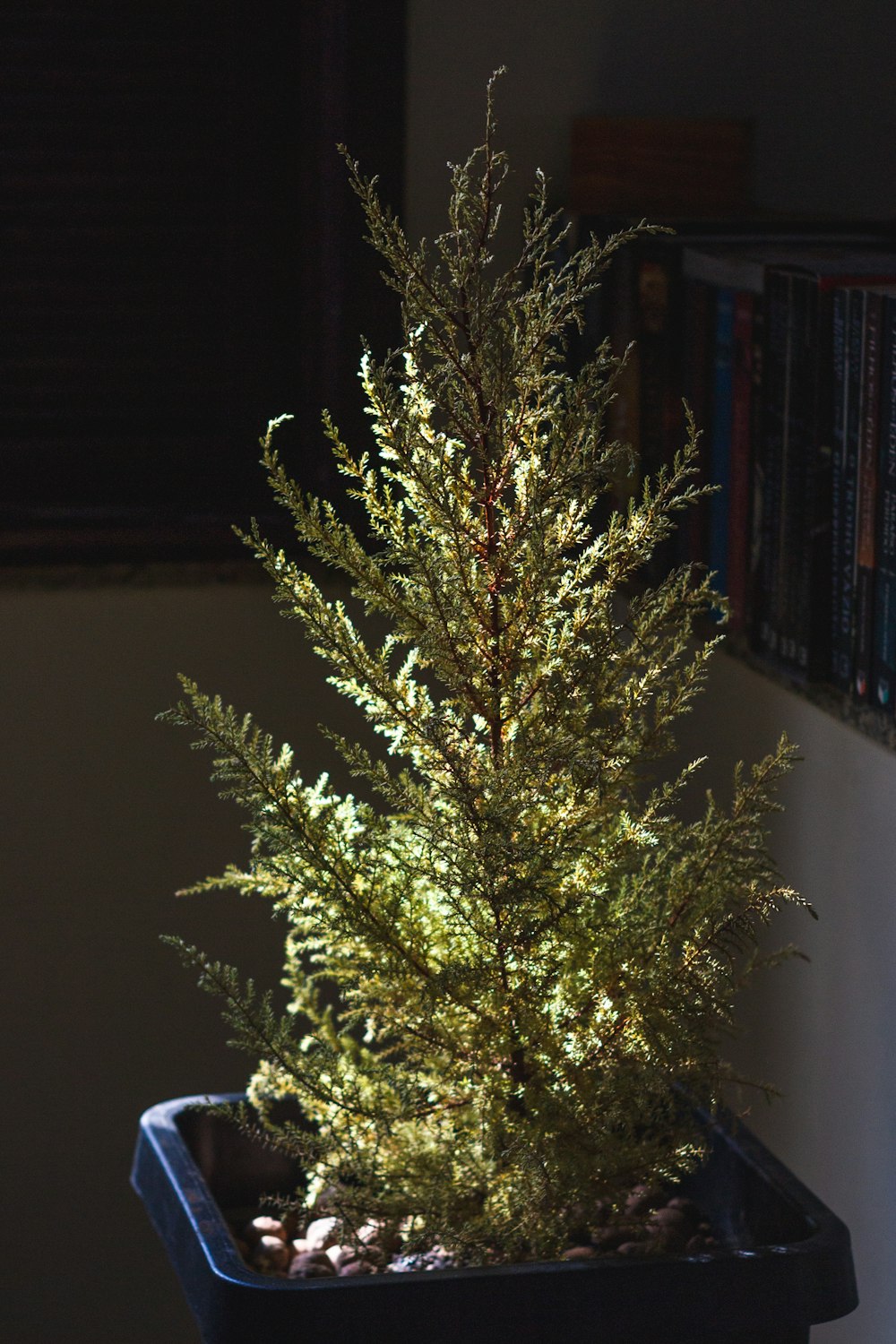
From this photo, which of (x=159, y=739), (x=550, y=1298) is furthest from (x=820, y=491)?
(x=159, y=739)

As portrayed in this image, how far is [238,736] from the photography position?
109cm

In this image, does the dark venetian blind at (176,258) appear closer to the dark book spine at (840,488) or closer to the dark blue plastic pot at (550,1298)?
the dark book spine at (840,488)

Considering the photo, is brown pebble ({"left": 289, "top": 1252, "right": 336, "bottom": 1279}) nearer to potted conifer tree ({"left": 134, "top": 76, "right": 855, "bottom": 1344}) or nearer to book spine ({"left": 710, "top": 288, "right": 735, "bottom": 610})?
potted conifer tree ({"left": 134, "top": 76, "right": 855, "bottom": 1344})

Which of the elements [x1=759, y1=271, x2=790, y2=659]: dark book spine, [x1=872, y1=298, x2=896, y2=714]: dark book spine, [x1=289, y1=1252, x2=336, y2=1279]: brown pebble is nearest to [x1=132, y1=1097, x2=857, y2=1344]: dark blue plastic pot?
[x1=289, y1=1252, x2=336, y2=1279]: brown pebble

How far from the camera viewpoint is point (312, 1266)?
48.3 inches

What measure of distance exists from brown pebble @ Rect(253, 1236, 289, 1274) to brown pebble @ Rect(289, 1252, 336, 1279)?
1 cm

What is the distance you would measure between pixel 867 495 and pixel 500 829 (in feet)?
1.37

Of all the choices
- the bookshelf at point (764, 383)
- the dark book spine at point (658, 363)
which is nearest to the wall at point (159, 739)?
the bookshelf at point (764, 383)

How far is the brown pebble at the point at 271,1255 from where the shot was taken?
4.11ft

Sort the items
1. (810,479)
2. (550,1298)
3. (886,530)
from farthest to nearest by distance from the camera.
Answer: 1. (810,479)
2. (886,530)
3. (550,1298)

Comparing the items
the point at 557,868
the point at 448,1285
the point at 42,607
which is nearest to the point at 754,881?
the point at 557,868

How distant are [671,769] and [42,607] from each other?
26.1 inches

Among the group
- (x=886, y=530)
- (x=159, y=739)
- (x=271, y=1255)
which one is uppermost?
(x=886, y=530)

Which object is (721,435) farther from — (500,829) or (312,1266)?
(312,1266)
